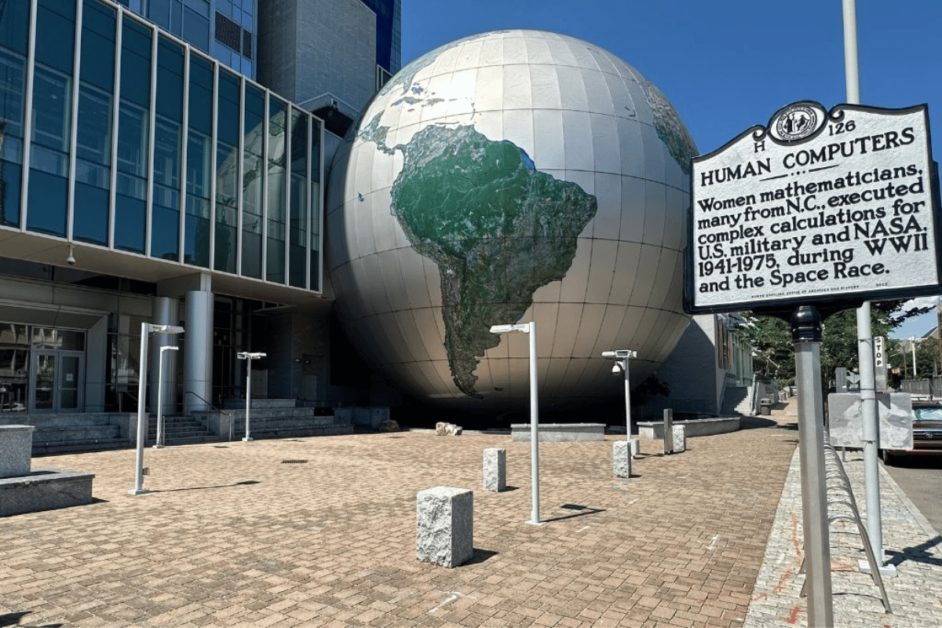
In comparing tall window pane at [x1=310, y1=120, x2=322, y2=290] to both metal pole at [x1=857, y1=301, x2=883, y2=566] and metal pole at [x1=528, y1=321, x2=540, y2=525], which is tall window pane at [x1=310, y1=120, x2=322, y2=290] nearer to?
metal pole at [x1=528, y1=321, x2=540, y2=525]

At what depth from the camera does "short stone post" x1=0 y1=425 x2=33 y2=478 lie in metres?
10.8

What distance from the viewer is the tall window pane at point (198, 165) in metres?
24.6

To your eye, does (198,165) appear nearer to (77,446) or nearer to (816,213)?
(77,446)

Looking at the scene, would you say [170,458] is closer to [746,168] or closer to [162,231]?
[162,231]

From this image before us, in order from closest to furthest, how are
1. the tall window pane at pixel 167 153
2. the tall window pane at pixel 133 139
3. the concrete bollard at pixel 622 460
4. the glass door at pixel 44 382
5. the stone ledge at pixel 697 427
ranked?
the concrete bollard at pixel 622 460, the tall window pane at pixel 133 139, the tall window pane at pixel 167 153, the stone ledge at pixel 697 427, the glass door at pixel 44 382

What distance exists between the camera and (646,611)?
602 centimetres

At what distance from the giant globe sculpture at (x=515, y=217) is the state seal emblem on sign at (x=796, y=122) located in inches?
792

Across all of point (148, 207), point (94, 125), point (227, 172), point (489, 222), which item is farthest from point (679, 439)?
point (94, 125)

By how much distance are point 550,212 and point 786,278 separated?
20688 millimetres

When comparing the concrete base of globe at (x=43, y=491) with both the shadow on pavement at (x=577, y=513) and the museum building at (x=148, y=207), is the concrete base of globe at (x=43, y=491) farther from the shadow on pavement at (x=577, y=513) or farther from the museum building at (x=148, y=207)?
the museum building at (x=148, y=207)

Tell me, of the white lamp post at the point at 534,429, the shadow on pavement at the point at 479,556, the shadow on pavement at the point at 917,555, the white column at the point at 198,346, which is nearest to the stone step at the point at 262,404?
the white column at the point at 198,346

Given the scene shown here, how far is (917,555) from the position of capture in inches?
314

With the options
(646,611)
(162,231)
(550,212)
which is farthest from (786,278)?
(162,231)

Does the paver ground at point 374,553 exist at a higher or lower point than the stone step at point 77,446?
higher
